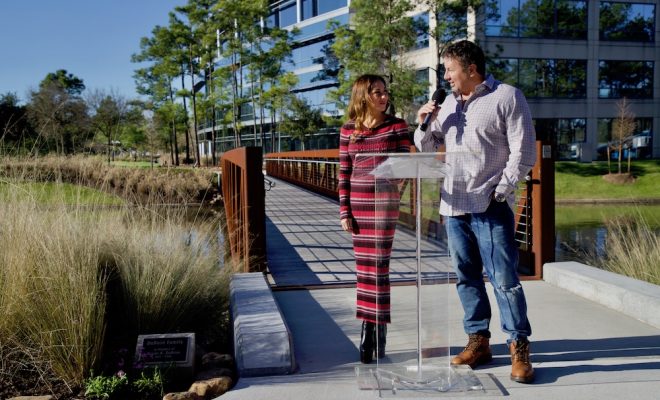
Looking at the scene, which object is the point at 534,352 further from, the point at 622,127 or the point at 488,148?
the point at 622,127

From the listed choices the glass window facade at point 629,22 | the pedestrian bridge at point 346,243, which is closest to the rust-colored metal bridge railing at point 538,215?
the pedestrian bridge at point 346,243

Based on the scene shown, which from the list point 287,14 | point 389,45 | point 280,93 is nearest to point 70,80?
point 287,14

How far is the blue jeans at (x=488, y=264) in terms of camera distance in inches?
132

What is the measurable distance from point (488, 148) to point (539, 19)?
33.9 m

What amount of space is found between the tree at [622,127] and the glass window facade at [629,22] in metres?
3.92

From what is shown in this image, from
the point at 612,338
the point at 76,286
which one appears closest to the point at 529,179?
the point at 612,338

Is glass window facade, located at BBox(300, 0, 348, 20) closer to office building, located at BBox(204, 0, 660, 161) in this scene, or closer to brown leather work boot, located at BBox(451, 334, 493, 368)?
office building, located at BBox(204, 0, 660, 161)

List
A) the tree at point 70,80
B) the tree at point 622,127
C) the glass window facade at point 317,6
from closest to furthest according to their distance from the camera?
the tree at point 622,127 → the glass window facade at point 317,6 → the tree at point 70,80

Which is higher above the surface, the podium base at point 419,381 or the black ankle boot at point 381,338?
the black ankle boot at point 381,338

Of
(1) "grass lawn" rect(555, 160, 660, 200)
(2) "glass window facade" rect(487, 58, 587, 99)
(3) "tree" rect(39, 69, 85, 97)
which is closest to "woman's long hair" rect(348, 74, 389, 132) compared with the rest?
(1) "grass lawn" rect(555, 160, 660, 200)

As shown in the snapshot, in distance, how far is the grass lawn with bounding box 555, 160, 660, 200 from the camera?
26156 mm

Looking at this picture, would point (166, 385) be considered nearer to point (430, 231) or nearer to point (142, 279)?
point (142, 279)

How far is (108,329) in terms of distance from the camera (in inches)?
154

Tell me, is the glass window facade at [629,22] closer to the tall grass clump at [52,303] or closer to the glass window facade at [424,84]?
the glass window facade at [424,84]
